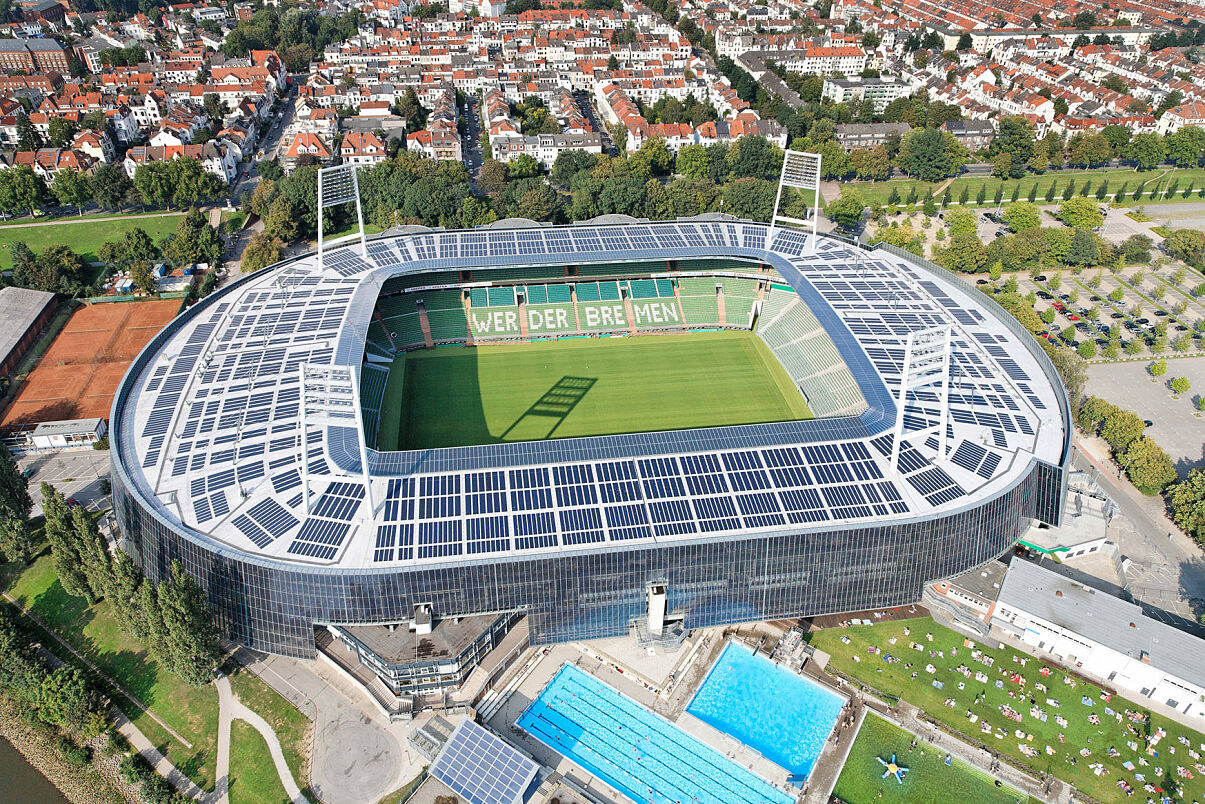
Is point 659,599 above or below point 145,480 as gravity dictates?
below

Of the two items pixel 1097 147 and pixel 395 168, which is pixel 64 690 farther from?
pixel 1097 147

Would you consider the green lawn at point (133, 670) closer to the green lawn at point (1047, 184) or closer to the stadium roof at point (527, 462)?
the stadium roof at point (527, 462)

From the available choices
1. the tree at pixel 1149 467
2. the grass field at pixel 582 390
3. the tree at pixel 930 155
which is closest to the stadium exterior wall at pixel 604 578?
the tree at pixel 1149 467

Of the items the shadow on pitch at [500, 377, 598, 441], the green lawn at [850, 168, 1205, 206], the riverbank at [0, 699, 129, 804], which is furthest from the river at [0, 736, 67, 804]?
the green lawn at [850, 168, 1205, 206]

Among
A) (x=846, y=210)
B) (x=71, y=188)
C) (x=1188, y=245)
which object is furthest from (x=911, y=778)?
(x=71, y=188)

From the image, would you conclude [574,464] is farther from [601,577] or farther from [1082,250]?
[1082,250]

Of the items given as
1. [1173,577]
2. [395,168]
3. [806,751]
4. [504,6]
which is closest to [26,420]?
[395,168]
